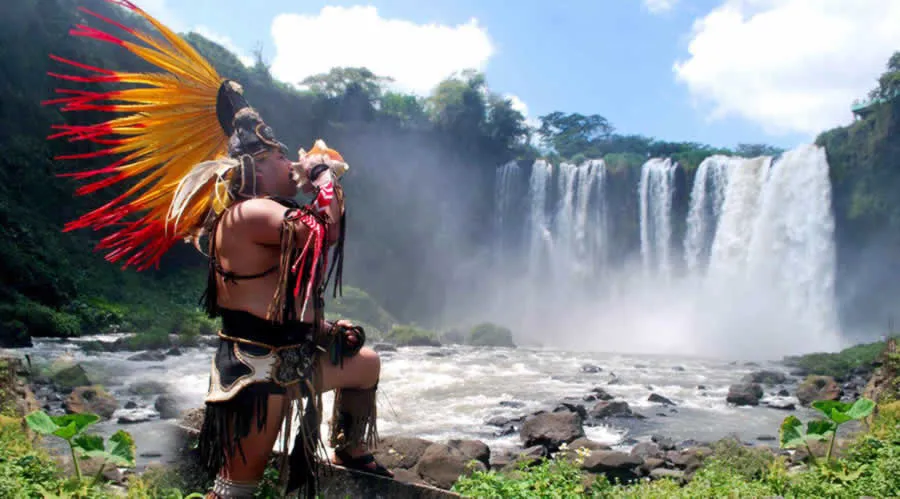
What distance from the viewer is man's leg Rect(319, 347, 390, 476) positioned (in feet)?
9.31

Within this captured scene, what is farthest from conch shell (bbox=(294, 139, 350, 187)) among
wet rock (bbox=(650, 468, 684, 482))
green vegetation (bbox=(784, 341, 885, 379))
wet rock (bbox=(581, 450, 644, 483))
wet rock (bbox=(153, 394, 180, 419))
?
green vegetation (bbox=(784, 341, 885, 379))

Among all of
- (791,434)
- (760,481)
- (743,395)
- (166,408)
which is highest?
(791,434)

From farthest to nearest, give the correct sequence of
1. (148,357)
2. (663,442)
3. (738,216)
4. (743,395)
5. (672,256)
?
(672,256), (738,216), (148,357), (743,395), (663,442)

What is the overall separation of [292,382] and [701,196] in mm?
33704

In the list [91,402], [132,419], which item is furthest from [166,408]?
[91,402]

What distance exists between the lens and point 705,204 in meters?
33.8

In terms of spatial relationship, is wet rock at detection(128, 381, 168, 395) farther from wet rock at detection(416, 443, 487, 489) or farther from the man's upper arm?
the man's upper arm

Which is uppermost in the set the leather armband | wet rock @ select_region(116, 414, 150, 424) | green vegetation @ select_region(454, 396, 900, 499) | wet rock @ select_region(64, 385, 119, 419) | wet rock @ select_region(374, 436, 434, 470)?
the leather armband

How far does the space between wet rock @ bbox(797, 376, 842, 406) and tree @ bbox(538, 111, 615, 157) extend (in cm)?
5003

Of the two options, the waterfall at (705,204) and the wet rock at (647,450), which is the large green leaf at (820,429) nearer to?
the wet rock at (647,450)

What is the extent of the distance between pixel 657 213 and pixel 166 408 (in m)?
29.7

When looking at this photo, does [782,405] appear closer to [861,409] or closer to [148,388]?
[861,409]

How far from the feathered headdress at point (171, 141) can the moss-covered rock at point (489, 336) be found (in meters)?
27.2

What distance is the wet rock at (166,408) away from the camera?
415 inches
